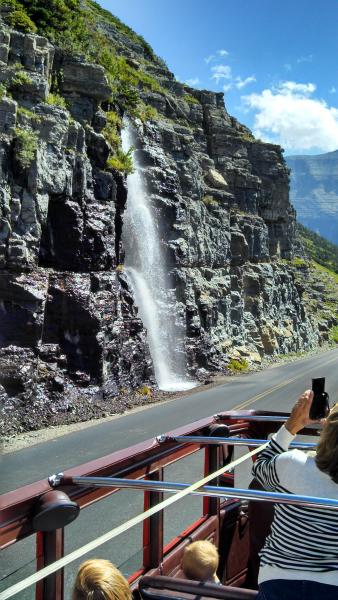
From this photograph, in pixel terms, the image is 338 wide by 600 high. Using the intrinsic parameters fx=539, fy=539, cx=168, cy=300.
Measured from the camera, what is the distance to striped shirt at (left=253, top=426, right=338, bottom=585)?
2.50 meters

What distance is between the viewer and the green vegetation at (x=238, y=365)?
133ft

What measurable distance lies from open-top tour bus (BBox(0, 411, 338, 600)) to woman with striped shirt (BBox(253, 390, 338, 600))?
0.14m

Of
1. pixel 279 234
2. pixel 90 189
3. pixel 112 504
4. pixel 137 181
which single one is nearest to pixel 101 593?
pixel 112 504

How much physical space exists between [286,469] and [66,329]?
2235cm

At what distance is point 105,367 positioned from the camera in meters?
25.3

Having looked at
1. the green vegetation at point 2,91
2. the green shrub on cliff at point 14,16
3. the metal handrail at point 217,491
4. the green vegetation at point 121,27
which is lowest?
the metal handrail at point 217,491

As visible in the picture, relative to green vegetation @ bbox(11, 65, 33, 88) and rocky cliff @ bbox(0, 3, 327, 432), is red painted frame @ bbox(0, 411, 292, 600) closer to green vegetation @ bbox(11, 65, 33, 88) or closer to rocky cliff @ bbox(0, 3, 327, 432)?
rocky cliff @ bbox(0, 3, 327, 432)

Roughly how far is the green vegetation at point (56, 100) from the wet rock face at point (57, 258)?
Result: 0.49 meters

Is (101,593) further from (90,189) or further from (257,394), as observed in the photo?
(90,189)

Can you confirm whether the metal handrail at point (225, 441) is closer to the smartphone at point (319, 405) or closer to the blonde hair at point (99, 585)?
the smartphone at point (319, 405)

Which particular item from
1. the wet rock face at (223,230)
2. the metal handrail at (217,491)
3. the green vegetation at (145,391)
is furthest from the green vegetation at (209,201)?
the metal handrail at (217,491)

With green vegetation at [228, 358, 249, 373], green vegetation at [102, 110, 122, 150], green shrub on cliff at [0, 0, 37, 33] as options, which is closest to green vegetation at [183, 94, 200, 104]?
green vegetation at [102, 110, 122, 150]

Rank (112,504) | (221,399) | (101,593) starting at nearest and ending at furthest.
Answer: (101,593) → (112,504) → (221,399)

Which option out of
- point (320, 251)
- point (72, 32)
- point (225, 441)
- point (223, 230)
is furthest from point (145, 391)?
point (320, 251)
